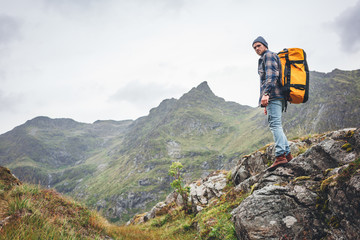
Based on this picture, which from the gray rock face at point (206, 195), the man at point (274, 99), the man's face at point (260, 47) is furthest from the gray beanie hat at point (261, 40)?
the gray rock face at point (206, 195)

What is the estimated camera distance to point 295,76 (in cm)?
585

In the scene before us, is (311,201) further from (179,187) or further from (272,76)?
(179,187)

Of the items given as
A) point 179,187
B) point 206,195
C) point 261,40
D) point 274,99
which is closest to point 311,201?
point 274,99

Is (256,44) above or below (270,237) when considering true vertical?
above

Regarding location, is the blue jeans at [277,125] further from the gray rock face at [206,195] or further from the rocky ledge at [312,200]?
the gray rock face at [206,195]

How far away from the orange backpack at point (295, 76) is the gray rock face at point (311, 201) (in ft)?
5.63

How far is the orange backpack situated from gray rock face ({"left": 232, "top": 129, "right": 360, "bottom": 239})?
1.72 meters

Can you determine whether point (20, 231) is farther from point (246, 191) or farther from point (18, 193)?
point (246, 191)

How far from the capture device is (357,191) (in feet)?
10.7

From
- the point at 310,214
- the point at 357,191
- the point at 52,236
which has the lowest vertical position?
the point at 310,214

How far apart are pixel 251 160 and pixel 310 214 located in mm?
6589

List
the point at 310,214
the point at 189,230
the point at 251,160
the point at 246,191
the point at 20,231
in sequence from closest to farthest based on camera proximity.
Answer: the point at 20,231 → the point at 310,214 → the point at 246,191 → the point at 189,230 → the point at 251,160

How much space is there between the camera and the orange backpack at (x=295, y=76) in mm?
5742

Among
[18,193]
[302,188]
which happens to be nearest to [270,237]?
[302,188]
